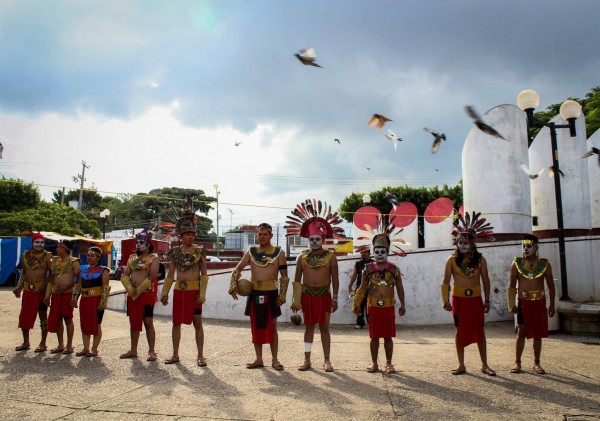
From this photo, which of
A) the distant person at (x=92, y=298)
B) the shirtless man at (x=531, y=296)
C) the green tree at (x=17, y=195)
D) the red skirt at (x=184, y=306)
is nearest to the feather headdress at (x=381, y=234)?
the shirtless man at (x=531, y=296)

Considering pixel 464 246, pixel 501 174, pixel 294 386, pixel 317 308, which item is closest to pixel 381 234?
pixel 464 246

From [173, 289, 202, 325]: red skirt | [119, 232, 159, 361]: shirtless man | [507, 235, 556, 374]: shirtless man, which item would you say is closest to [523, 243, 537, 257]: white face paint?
[507, 235, 556, 374]: shirtless man

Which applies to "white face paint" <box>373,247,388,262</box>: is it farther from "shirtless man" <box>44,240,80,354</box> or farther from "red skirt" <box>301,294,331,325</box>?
"shirtless man" <box>44,240,80,354</box>

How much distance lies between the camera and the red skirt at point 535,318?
5.96 m

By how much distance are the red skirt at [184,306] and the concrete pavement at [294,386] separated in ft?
1.82

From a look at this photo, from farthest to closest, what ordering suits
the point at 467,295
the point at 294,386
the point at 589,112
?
the point at 589,112 → the point at 467,295 → the point at 294,386

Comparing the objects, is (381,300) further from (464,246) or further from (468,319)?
(464,246)

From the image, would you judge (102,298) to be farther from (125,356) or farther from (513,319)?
(513,319)

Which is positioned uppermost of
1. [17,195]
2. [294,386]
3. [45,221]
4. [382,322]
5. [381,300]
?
[17,195]

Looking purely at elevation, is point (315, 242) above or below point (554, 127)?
below

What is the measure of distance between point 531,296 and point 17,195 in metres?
31.2

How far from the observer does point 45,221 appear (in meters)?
26.5

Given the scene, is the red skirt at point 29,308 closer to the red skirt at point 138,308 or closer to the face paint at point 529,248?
the red skirt at point 138,308

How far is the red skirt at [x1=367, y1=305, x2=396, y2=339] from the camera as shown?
5.84 meters
